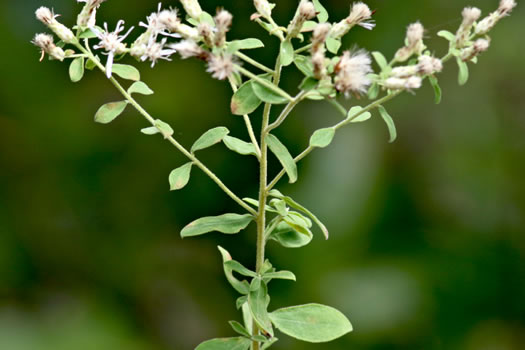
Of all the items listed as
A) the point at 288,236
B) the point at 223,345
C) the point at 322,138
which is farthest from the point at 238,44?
the point at 223,345

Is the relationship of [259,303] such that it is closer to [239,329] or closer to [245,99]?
[239,329]

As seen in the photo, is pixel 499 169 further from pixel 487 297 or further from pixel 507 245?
pixel 487 297

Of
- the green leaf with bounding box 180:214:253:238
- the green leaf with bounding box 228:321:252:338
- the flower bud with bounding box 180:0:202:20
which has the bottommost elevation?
the green leaf with bounding box 228:321:252:338

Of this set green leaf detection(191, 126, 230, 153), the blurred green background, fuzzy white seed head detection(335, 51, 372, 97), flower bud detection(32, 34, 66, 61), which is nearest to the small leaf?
green leaf detection(191, 126, 230, 153)

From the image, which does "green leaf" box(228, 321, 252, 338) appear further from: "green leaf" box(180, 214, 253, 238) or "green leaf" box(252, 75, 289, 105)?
"green leaf" box(252, 75, 289, 105)

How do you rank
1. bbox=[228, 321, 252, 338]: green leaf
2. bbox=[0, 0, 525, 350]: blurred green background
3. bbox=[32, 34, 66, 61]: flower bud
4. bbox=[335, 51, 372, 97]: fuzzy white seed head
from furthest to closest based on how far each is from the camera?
bbox=[0, 0, 525, 350]: blurred green background, bbox=[228, 321, 252, 338]: green leaf, bbox=[32, 34, 66, 61]: flower bud, bbox=[335, 51, 372, 97]: fuzzy white seed head
